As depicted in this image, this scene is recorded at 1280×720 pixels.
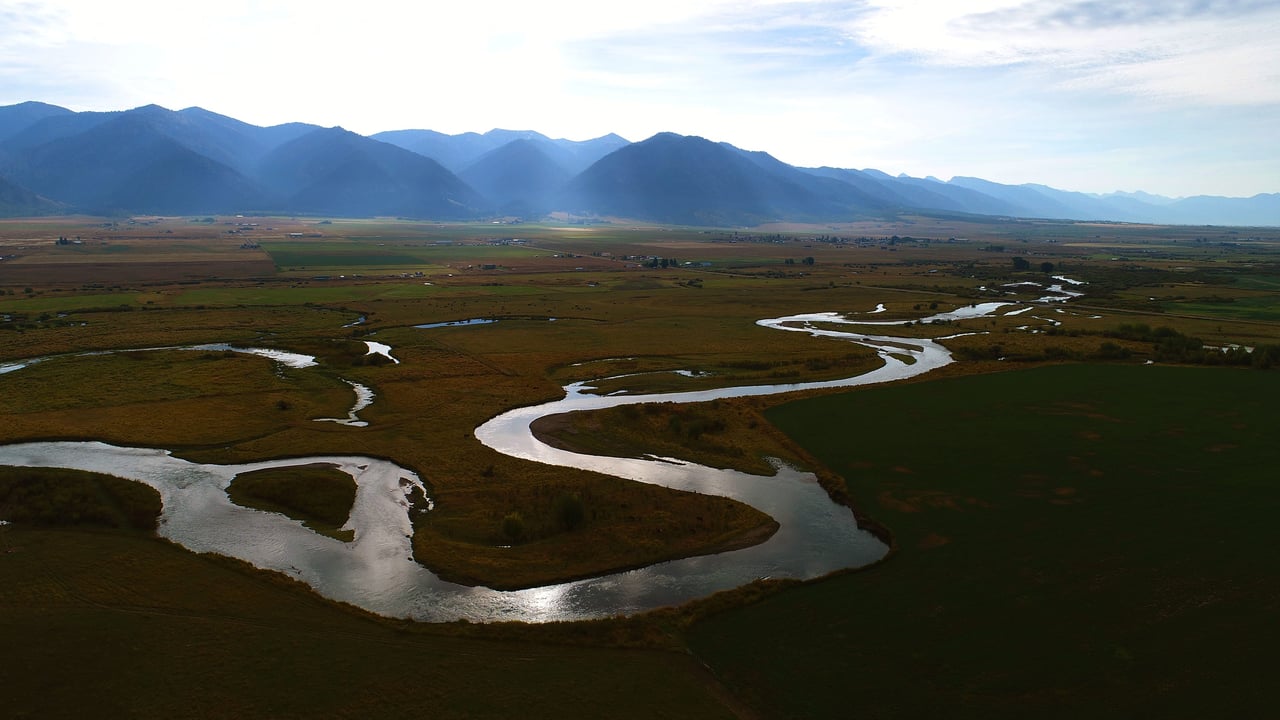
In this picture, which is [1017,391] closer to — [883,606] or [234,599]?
[883,606]

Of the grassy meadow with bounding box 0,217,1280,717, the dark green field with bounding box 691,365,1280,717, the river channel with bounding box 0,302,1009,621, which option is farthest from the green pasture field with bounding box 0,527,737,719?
the dark green field with bounding box 691,365,1280,717

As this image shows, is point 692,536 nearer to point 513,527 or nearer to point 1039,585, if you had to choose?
point 513,527

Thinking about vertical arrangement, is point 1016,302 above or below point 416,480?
above

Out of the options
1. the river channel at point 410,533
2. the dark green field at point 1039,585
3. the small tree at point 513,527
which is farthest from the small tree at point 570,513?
the dark green field at point 1039,585

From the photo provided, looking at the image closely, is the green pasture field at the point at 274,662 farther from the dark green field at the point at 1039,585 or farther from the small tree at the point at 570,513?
the small tree at the point at 570,513

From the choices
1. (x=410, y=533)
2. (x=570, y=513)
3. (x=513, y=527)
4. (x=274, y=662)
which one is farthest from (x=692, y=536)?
(x=274, y=662)

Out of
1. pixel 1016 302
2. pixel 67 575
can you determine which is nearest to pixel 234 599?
pixel 67 575
